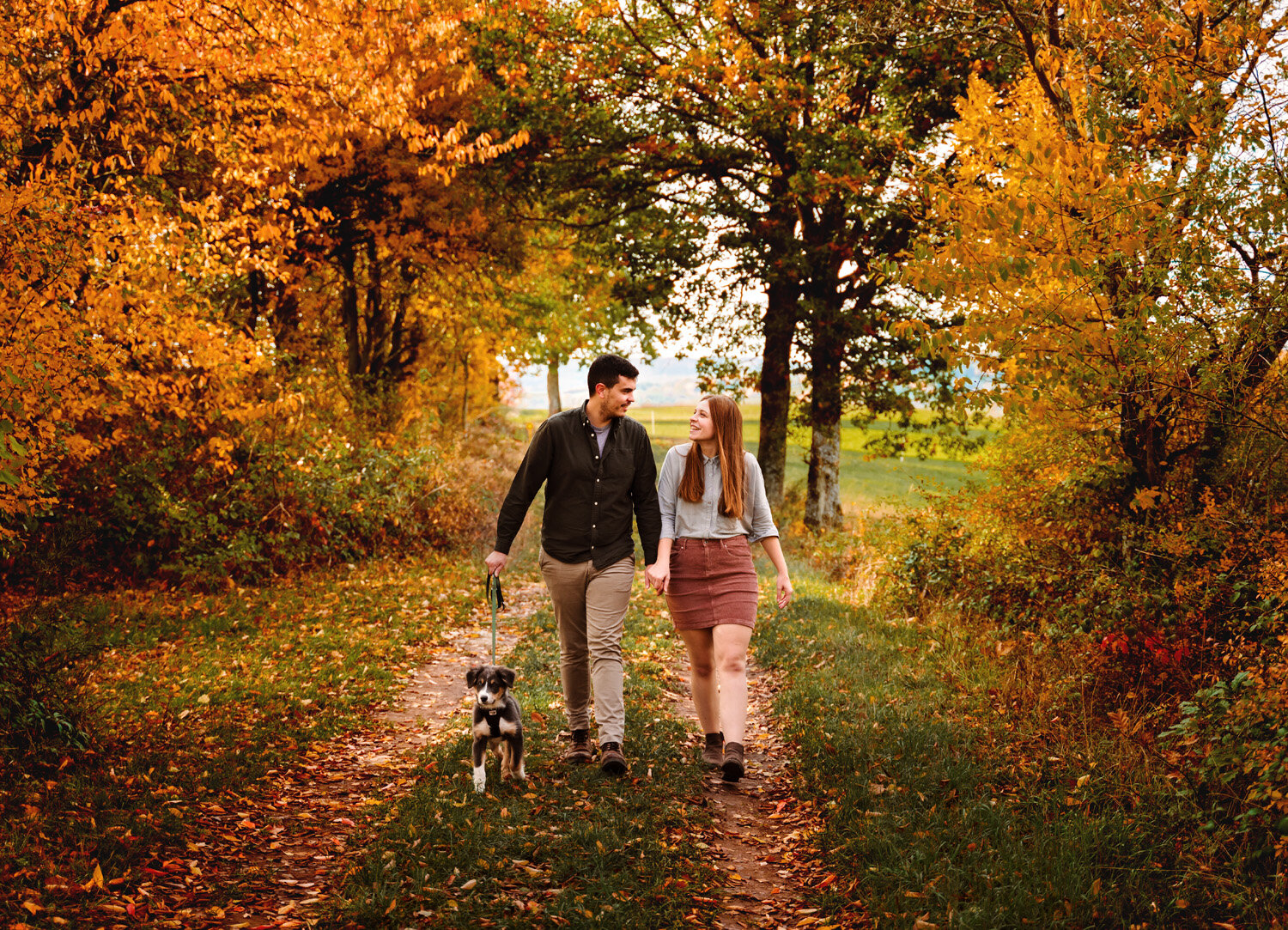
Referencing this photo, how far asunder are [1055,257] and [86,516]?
34.1 ft

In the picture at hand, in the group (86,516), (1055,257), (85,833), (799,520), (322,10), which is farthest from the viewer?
(799,520)

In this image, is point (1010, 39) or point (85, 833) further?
point (1010, 39)

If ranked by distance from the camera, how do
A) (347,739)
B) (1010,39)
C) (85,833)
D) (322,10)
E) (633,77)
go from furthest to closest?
1. (633,77)
2. (322,10)
3. (1010,39)
4. (347,739)
5. (85,833)

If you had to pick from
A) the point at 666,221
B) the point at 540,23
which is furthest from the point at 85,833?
the point at 540,23

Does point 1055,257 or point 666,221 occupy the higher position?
point 666,221

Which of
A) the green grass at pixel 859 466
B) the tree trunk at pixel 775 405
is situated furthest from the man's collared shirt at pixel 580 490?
the green grass at pixel 859 466

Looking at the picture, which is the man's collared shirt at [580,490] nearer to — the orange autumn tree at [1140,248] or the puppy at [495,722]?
the puppy at [495,722]

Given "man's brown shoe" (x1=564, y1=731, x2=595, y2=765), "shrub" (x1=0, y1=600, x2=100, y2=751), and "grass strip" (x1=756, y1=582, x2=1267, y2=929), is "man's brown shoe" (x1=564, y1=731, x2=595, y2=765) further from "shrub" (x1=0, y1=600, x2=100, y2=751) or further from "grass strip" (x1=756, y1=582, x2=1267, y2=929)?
"shrub" (x1=0, y1=600, x2=100, y2=751)

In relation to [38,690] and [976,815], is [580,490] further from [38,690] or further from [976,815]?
[38,690]

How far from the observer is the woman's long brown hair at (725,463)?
18.7 ft

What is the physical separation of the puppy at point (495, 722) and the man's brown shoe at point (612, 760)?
522 mm

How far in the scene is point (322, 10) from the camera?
8.87m

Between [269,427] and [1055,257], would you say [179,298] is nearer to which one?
[269,427]

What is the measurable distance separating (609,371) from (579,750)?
8.24 ft
